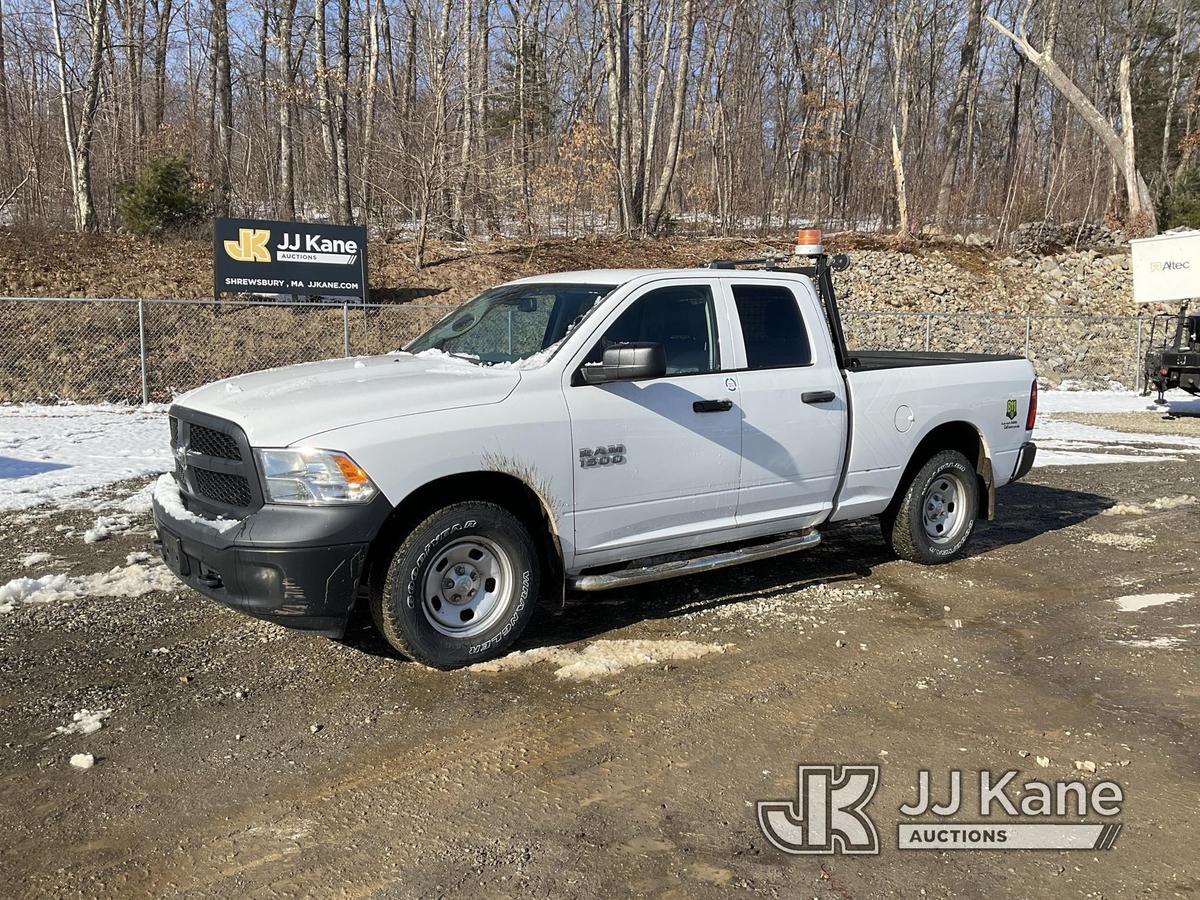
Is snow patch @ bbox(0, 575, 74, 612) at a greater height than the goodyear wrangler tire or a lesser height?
lesser

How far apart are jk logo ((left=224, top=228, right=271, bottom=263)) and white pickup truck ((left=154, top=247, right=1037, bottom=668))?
13.7 metres

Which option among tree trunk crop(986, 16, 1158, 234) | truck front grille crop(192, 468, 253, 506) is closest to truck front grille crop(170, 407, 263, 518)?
truck front grille crop(192, 468, 253, 506)

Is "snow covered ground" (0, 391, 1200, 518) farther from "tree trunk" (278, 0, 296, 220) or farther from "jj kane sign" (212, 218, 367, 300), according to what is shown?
"tree trunk" (278, 0, 296, 220)

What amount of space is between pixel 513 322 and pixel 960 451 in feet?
11.8

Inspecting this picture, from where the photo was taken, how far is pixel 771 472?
18.8ft

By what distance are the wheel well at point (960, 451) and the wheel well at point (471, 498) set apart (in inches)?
113

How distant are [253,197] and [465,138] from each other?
1378cm

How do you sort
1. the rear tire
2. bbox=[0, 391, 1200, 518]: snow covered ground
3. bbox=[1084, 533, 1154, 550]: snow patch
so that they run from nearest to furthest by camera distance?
1. the rear tire
2. bbox=[1084, 533, 1154, 550]: snow patch
3. bbox=[0, 391, 1200, 518]: snow covered ground

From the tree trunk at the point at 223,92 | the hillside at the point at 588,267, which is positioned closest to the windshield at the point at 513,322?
the hillside at the point at 588,267

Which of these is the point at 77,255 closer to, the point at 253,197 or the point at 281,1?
the point at 281,1

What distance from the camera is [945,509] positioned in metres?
7.05

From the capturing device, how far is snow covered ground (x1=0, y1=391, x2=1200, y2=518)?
360 inches

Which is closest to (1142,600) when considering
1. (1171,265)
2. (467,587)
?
(467,587)

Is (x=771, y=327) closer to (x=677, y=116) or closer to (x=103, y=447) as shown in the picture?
(x=103, y=447)
